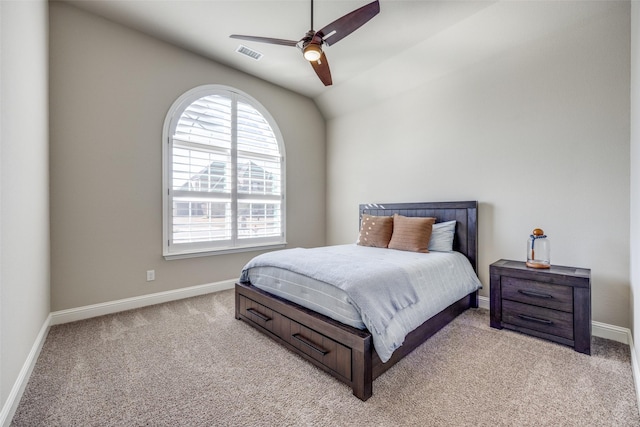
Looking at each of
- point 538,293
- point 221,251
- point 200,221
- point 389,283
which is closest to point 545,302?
point 538,293

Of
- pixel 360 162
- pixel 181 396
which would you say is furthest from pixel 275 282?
pixel 360 162

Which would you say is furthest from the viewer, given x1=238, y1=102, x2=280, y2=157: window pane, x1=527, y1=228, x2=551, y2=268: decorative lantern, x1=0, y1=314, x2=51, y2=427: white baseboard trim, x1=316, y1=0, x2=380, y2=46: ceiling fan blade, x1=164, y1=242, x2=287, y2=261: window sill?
x1=238, y1=102, x2=280, y2=157: window pane

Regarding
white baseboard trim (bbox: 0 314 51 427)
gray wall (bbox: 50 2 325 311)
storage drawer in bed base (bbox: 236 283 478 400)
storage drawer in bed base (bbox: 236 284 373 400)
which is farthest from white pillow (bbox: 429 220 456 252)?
white baseboard trim (bbox: 0 314 51 427)

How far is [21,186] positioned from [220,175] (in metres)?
2.02

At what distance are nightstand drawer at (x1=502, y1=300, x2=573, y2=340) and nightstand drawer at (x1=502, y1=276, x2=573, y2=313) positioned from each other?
0.04 meters

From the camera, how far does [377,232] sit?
3365mm

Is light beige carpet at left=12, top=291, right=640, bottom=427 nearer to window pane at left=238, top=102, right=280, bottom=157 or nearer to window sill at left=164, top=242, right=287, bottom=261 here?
window sill at left=164, top=242, right=287, bottom=261

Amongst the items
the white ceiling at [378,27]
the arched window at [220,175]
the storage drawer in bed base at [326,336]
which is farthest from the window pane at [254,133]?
the storage drawer in bed base at [326,336]

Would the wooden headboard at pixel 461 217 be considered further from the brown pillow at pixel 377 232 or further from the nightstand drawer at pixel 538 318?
the nightstand drawer at pixel 538 318

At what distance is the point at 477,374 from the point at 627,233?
5.85ft

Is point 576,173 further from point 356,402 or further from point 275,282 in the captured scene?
point 275,282

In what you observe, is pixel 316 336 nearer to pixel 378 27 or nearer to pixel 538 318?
pixel 538 318

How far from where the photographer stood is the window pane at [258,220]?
12.8 feet

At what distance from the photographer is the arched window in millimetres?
3320
